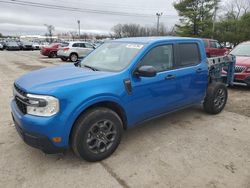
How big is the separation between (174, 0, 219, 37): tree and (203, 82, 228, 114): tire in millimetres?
27987

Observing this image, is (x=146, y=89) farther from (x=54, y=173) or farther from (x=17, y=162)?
(x=17, y=162)

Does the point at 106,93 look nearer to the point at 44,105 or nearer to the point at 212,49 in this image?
the point at 44,105

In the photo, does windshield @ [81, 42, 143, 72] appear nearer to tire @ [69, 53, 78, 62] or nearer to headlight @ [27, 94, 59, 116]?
headlight @ [27, 94, 59, 116]

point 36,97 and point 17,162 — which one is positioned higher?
point 36,97

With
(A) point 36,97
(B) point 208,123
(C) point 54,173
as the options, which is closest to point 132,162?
(C) point 54,173

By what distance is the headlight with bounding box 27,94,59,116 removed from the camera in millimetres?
2783

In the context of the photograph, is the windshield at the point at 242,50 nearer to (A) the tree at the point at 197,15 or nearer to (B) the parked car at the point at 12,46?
(A) the tree at the point at 197,15

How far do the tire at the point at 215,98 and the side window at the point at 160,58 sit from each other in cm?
148

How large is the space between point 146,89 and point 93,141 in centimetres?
112

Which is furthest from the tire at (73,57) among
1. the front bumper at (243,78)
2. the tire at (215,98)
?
the tire at (215,98)

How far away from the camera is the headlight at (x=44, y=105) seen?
278 centimetres

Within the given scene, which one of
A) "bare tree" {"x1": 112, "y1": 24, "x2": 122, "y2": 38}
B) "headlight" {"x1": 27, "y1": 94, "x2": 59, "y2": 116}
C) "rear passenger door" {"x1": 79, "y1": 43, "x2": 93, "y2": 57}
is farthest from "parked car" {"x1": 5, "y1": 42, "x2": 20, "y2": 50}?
"bare tree" {"x1": 112, "y1": 24, "x2": 122, "y2": 38}

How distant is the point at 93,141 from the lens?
322 cm

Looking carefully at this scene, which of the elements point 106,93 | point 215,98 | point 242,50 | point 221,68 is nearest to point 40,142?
point 106,93
